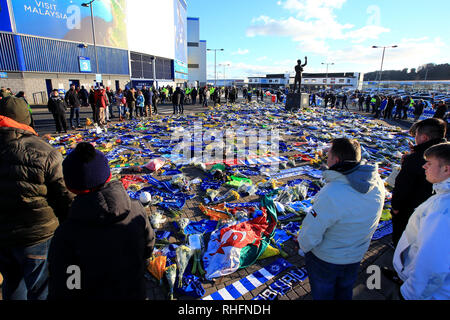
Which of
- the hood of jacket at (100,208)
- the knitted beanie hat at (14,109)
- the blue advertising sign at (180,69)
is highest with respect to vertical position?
the blue advertising sign at (180,69)

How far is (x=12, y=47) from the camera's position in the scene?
2216 centimetres

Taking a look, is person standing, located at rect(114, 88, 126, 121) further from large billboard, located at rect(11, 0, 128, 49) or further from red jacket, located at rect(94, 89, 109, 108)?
large billboard, located at rect(11, 0, 128, 49)

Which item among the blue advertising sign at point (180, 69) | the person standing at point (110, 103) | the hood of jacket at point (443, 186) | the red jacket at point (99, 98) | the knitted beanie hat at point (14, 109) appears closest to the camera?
the hood of jacket at point (443, 186)

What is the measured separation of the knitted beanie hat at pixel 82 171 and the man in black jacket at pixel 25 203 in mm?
742

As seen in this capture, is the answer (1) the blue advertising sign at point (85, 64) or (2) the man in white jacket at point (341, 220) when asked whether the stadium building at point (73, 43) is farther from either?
(2) the man in white jacket at point (341, 220)

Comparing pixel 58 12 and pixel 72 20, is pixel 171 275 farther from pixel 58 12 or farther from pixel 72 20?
pixel 72 20

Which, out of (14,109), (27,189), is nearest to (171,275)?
(27,189)

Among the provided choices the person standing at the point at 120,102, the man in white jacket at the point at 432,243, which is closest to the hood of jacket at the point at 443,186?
the man in white jacket at the point at 432,243

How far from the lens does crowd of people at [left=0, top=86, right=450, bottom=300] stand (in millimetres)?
1342

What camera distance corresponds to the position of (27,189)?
1895 mm

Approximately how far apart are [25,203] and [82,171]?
989 millimetres

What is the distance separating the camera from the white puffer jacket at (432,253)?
4.91 feet

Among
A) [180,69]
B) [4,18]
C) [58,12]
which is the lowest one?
[180,69]
